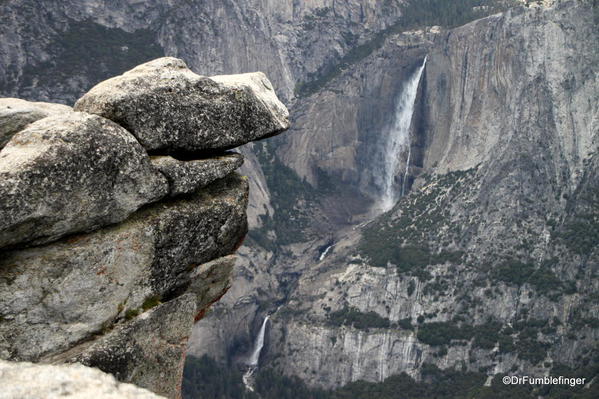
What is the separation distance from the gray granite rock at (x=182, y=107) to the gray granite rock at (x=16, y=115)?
3.99 ft

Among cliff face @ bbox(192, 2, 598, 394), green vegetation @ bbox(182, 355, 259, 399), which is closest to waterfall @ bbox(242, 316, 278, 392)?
green vegetation @ bbox(182, 355, 259, 399)

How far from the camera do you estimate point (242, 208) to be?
27.6 m

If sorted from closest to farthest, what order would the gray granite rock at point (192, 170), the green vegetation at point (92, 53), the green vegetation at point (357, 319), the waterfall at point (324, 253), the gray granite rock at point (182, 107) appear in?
1. the gray granite rock at point (182, 107)
2. the gray granite rock at point (192, 170)
3. the green vegetation at point (357, 319)
4. the green vegetation at point (92, 53)
5. the waterfall at point (324, 253)

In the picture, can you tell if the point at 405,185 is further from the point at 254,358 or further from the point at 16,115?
the point at 16,115

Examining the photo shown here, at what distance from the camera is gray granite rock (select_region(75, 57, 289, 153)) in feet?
80.3

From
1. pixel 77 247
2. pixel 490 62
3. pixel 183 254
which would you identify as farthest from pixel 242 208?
pixel 490 62

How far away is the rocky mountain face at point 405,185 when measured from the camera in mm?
125875

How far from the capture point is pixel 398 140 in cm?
17462

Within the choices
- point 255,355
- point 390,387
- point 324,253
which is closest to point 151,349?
point 390,387

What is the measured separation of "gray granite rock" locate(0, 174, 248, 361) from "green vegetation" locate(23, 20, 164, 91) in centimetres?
12934

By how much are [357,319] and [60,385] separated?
4728 inches

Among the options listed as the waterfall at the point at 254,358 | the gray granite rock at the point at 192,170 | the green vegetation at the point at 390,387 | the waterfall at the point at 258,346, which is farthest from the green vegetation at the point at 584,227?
the gray granite rock at the point at 192,170

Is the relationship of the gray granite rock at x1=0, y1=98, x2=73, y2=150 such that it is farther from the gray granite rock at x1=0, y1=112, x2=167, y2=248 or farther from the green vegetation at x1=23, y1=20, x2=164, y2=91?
the green vegetation at x1=23, y1=20, x2=164, y2=91

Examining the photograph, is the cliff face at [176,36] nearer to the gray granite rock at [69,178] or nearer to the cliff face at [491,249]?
the cliff face at [491,249]
